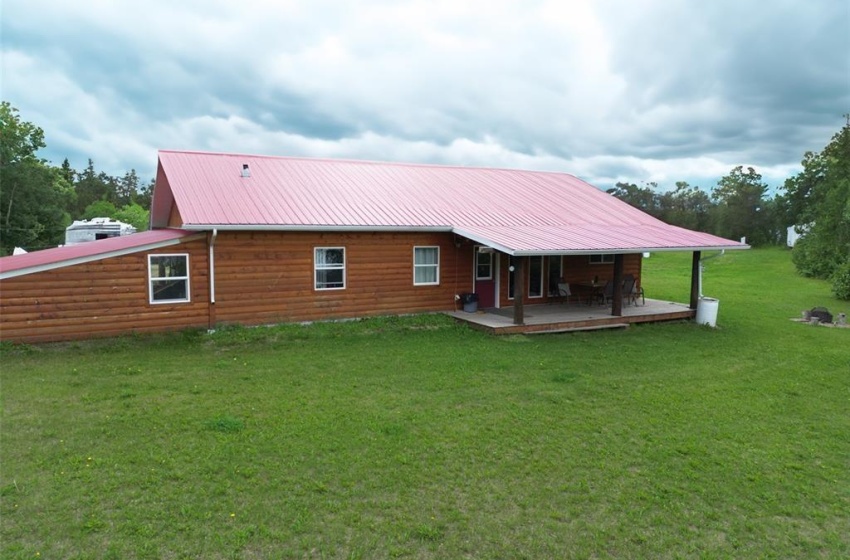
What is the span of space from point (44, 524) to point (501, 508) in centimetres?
353

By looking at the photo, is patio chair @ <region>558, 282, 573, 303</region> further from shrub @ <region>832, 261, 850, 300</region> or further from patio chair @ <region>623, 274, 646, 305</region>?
shrub @ <region>832, 261, 850, 300</region>

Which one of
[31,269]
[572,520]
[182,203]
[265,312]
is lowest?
[572,520]

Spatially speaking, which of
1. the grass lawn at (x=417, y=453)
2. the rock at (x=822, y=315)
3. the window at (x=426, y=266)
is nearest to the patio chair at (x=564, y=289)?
the window at (x=426, y=266)

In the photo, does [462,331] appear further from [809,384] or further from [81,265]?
[81,265]

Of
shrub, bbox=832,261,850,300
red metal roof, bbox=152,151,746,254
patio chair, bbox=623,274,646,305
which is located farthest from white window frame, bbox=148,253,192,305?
shrub, bbox=832,261,850,300

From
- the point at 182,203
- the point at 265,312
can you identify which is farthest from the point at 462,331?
the point at 182,203

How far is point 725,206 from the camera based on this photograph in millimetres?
51281

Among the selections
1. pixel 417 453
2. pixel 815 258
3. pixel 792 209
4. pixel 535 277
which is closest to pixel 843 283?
pixel 815 258

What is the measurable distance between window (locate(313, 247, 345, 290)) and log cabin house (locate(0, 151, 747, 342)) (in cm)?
2

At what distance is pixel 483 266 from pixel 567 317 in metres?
2.78

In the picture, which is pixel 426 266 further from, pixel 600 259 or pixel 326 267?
pixel 600 259

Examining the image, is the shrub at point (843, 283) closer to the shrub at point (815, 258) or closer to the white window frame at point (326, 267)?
the shrub at point (815, 258)

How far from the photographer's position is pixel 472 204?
1575cm

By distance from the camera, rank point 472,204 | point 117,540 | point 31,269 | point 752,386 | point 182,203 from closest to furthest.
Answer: point 117,540
point 752,386
point 31,269
point 182,203
point 472,204
